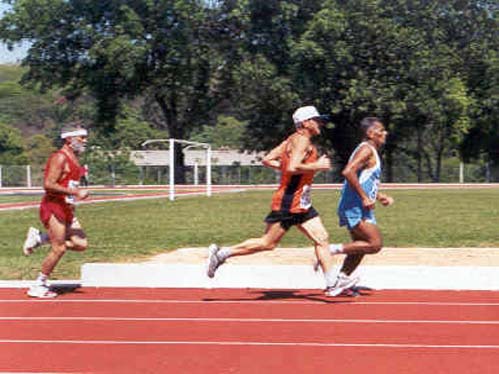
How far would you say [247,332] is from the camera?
8.12 m

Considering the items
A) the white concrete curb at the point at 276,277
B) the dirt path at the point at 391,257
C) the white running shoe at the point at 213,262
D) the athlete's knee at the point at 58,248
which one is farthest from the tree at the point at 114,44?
the white running shoe at the point at 213,262

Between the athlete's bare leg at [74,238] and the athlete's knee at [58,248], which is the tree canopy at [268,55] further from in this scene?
the athlete's knee at [58,248]

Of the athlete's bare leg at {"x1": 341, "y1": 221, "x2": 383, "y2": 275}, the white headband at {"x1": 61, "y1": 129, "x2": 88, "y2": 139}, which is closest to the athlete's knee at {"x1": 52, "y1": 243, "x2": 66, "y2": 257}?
the white headband at {"x1": 61, "y1": 129, "x2": 88, "y2": 139}

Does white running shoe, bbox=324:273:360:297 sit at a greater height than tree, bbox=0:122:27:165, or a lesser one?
greater

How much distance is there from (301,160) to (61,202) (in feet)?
8.32

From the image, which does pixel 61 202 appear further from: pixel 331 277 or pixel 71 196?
pixel 331 277

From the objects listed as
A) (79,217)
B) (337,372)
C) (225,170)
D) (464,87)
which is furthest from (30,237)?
(225,170)

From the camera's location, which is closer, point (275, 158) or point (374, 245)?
point (275, 158)

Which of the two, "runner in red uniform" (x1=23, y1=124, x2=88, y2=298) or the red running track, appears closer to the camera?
the red running track

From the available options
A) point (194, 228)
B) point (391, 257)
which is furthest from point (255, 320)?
point (194, 228)

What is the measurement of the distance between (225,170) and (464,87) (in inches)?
655

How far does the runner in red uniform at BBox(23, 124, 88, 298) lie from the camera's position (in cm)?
984

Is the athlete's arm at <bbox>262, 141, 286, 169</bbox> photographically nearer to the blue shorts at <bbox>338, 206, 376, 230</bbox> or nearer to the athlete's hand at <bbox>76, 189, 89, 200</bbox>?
the blue shorts at <bbox>338, 206, 376, 230</bbox>

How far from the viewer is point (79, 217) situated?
2489cm
